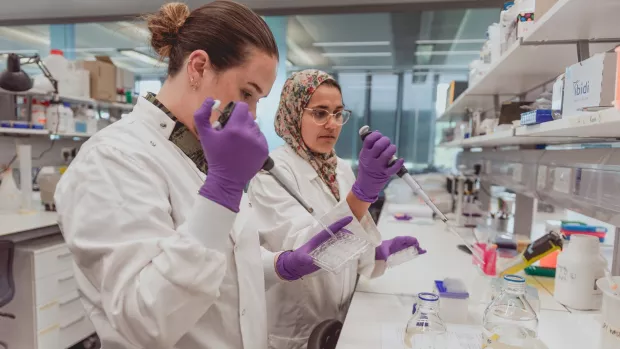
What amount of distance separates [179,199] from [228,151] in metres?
0.20

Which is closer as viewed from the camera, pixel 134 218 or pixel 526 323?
pixel 134 218

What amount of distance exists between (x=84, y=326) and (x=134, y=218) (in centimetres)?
226

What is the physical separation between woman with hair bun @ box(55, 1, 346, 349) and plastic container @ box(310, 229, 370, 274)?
173mm

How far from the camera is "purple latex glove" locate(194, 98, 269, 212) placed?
28.1 inches

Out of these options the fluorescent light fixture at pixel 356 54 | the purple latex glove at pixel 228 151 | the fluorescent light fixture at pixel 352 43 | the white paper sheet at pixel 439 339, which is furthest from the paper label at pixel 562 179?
the fluorescent light fixture at pixel 356 54

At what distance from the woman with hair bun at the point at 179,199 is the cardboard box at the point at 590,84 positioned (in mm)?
731

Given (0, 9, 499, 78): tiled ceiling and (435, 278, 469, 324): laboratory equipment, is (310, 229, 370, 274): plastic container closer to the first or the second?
(435, 278, 469, 324): laboratory equipment

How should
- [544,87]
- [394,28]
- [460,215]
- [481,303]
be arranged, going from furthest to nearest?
[394,28] < [460,215] < [544,87] < [481,303]

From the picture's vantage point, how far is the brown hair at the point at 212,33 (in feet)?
2.93

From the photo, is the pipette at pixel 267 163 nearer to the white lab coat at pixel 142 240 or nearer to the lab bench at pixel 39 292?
the white lab coat at pixel 142 240

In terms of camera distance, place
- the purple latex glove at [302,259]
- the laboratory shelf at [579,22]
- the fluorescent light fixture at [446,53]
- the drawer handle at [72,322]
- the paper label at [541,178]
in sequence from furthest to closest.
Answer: the fluorescent light fixture at [446,53] → the drawer handle at [72,322] → the paper label at [541,178] → the purple latex glove at [302,259] → the laboratory shelf at [579,22]

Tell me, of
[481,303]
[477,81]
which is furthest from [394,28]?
[481,303]

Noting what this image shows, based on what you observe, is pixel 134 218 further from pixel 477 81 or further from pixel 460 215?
pixel 460 215

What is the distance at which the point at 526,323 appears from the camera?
888 millimetres
